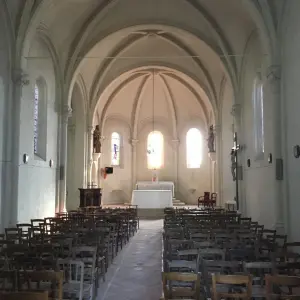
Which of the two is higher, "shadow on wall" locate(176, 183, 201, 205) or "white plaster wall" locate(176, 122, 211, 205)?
"white plaster wall" locate(176, 122, 211, 205)

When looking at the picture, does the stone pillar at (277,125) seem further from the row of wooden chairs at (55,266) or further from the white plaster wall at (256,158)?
the row of wooden chairs at (55,266)

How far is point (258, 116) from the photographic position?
19.0 meters

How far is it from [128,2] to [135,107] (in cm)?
1466

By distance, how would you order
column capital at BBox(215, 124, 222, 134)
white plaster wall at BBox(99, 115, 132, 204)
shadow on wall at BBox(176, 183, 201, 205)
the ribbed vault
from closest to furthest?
column capital at BBox(215, 124, 222, 134) < the ribbed vault < shadow on wall at BBox(176, 183, 201, 205) < white plaster wall at BBox(99, 115, 132, 204)

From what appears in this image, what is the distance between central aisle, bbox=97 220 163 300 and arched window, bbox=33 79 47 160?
679cm

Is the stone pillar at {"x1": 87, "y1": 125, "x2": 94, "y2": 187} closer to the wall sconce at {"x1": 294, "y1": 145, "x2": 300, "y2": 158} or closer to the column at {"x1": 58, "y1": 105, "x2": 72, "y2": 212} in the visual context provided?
the column at {"x1": 58, "y1": 105, "x2": 72, "y2": 212}

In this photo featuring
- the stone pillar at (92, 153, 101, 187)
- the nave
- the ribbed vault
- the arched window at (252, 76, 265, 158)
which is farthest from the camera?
the ribbed vault

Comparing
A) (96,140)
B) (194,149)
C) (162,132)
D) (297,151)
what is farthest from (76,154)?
(297,151)

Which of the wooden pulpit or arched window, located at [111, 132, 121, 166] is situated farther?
arched window, located at [111, 132, 121, 166]

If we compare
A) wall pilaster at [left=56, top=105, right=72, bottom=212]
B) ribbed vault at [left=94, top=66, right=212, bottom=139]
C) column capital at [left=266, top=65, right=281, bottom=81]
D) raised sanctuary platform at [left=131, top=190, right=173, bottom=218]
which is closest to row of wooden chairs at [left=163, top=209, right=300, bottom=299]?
column capital at [left=266, top=65, right=281, bottom=81]

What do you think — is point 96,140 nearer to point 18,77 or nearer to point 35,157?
point 35,157

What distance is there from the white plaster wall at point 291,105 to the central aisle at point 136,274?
187 inches

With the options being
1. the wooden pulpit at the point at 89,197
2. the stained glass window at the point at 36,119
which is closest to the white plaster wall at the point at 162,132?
the wooden pulpit at the point at 89,197

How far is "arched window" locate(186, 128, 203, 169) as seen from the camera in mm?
35906
